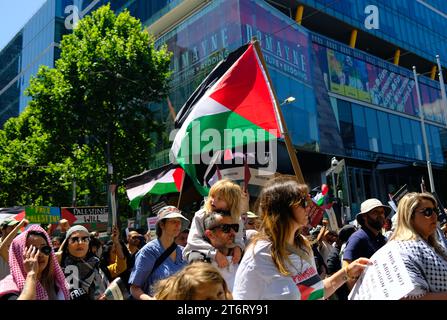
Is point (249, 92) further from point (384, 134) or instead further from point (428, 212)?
point (384, 134)

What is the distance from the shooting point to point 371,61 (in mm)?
35688

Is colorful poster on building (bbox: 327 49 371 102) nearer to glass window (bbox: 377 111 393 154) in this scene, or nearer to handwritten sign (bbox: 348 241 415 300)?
glass window (bbox: 377 111 393 154)

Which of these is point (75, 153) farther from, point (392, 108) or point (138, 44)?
point (392, 108)

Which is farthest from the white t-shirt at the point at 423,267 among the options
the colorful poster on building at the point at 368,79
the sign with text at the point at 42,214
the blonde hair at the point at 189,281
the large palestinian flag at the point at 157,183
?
the colorful poster on building at the point at 368,79

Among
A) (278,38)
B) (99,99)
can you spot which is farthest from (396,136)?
(99,99)

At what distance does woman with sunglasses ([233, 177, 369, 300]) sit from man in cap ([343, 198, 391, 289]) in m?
1.40

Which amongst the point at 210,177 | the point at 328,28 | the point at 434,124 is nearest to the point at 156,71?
the point at 210,177

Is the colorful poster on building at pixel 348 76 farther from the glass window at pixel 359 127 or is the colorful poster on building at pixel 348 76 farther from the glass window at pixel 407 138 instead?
the glass window at pixel 407 138

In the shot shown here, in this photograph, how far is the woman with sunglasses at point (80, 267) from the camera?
13.6 ft

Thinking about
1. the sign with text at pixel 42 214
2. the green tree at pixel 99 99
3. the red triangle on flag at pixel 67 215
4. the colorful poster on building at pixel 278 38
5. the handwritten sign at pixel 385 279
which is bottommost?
the handwritten sign at pixel 385 279

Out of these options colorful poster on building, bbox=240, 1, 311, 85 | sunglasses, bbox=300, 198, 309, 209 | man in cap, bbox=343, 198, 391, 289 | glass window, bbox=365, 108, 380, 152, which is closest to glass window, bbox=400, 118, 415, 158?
glass window, bbox=365, 108, 380, 152

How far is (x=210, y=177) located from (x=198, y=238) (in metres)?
3.33

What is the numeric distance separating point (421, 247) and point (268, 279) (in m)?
0.97

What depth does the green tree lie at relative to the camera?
21062 mm
